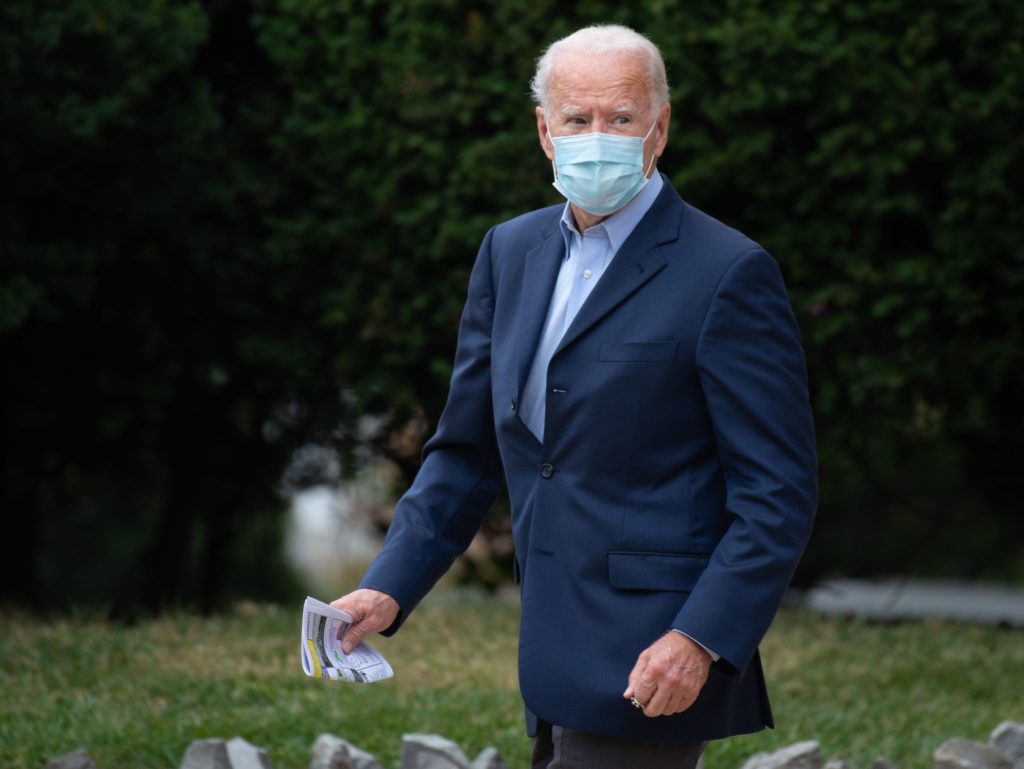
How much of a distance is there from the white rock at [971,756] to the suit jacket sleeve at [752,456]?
194 cm

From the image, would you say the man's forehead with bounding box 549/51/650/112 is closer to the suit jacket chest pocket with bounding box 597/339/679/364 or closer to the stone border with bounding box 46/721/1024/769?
the suit jacket chest pocket with bounding box 597/339/679/364

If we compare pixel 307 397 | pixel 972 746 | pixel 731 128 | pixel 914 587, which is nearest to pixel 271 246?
Result: pixel 307 397

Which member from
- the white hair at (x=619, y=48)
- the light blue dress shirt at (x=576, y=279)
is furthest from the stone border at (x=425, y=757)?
the white hair at (x=619, y=48)

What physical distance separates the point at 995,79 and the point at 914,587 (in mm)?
15133

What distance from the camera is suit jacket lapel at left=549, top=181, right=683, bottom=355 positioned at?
9.03 ft

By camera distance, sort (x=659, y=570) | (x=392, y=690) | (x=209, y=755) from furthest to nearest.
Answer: (x=392, y=690) → (x=209, y=755) → (x=659, y=570)

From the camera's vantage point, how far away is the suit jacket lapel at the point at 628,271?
2.75 m

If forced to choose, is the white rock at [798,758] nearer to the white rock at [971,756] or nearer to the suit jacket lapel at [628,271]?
the white rock at [971,756]

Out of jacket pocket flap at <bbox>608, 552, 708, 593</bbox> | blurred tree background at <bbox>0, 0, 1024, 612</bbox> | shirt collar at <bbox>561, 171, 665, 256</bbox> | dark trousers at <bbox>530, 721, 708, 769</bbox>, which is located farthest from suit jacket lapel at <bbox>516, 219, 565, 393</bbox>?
blurred tree background at <bbox>0, 0, 1024, 612</bbox>

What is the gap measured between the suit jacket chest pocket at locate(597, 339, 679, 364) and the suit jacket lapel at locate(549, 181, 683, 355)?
7 cm

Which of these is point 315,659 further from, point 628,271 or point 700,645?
point 628,271

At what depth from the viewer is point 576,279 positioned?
2.88 m

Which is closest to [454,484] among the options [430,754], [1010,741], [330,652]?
[330,652]

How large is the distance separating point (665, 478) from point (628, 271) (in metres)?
0.39
